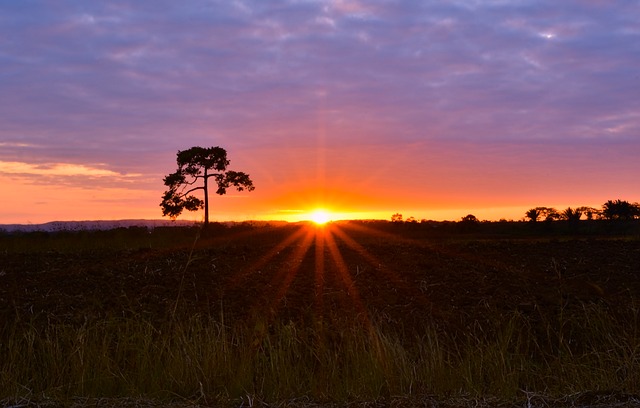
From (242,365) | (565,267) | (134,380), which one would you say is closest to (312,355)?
(242,365)

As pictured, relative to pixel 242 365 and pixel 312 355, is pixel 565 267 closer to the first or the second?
pixel 312 355

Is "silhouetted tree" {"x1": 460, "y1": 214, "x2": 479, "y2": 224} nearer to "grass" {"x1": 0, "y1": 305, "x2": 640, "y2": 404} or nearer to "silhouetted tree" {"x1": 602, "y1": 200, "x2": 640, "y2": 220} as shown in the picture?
"silhouetted tree" {"x1": 602, "y1": 200, "x2": 640, "y2": 220}

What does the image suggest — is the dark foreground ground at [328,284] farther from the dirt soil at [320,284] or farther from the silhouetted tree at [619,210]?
the silhouetted tree at [619,210]

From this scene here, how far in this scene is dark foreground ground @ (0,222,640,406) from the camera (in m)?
9.16

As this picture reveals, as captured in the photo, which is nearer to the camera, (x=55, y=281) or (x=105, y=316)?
(x=105, y=316)

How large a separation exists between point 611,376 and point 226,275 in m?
6.76

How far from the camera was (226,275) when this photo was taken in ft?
36.7

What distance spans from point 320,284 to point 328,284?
0.52 feet

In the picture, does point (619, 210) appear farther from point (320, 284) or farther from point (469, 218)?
point (320, 284)

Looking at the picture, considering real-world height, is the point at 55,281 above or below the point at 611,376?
above

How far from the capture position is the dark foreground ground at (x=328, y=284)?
9.16 m

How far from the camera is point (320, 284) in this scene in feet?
34.9

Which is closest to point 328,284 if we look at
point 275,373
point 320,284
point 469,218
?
point 320,284

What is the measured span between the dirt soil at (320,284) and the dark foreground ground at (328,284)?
0.8 inches
